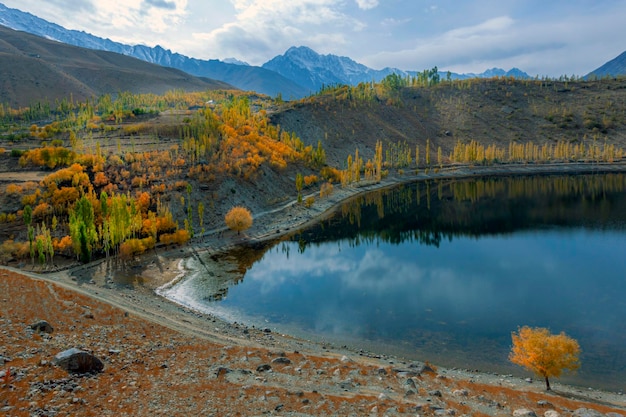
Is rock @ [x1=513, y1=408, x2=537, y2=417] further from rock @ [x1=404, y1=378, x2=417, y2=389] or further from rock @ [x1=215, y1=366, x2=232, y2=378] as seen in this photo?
rock @ [x1=215, y1=366, x2=232, y2=378]

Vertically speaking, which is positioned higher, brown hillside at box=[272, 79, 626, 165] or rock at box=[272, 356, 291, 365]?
brown hillside at box=[272, 79, 626, 165]

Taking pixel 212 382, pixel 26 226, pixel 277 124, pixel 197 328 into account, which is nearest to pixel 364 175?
pixel 277 124

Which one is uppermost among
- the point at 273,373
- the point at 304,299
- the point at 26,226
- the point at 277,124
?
the point at 277,124

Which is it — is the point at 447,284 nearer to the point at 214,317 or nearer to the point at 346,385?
the point at 214,317

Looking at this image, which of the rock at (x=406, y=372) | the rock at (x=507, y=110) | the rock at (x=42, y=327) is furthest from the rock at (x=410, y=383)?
the rock at (x=507, y=110)

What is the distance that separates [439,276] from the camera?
52.7 metres

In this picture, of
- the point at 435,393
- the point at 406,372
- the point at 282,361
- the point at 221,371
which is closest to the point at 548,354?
the point at 435,393

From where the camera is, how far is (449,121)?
189375 mm

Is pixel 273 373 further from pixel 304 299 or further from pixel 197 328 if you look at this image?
pixel 304 299

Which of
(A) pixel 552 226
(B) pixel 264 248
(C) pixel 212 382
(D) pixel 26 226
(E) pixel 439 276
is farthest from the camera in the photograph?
(A) pixel 552 226

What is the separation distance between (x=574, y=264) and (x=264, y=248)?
4633 centimetres

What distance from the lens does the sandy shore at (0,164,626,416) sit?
87.9 ft

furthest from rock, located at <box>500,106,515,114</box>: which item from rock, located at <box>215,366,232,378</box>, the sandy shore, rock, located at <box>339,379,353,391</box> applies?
rock, located at <box>215,366,232,378</box>

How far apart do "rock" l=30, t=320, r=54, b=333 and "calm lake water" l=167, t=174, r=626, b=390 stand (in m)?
18.0
